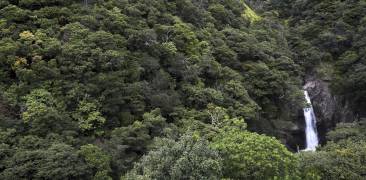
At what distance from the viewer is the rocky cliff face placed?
48.4m

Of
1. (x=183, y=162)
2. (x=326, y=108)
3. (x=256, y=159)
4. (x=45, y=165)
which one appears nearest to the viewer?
(x=183, y=162)

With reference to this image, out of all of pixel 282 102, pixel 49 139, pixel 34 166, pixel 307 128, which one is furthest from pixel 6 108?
pixel 307 128

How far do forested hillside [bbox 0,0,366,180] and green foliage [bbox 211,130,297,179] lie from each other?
0.07 metres

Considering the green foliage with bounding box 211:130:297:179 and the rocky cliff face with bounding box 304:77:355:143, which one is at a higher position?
the green foliage with bounding box 211:130:297:179

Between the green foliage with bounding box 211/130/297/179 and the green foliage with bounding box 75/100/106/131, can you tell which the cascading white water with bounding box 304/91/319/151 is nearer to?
the green foliage with bounding box 211/130/297/179

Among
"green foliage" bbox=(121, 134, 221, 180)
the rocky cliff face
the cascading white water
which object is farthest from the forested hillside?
the cascading white water

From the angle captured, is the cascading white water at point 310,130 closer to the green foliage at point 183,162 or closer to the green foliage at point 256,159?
the green foliage at point 256,159

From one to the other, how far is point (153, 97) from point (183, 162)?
1162cm

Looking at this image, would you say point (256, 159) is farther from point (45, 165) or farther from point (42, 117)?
point (42, 117)

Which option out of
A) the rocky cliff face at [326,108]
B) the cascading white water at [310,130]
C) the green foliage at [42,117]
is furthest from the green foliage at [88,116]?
the rocky cliff face at [326,108]

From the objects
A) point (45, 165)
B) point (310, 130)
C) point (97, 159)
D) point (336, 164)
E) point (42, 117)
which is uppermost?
point (42, 117)

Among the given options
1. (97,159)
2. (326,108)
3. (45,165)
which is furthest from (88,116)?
(326,108)

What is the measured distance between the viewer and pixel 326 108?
4947cm

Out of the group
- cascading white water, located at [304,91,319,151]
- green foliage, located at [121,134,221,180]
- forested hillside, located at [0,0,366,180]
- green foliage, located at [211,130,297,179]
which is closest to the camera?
green foliage, located at [121,134,221,180]
